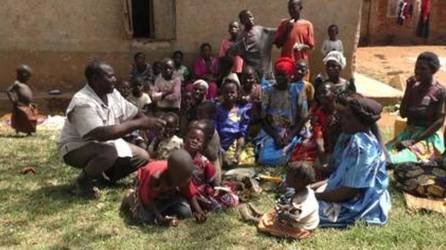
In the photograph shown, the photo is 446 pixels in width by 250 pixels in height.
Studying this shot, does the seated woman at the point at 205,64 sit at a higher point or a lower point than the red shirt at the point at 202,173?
higher

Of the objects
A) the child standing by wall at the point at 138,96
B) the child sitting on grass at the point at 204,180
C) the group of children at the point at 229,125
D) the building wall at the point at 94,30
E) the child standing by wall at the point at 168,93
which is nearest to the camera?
the group of children at the point at 229,125

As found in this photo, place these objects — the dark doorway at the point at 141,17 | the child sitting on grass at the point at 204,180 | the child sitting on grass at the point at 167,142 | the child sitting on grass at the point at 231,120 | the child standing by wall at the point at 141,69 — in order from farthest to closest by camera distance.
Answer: the dark doorway at the point at 141,17
the child standing by wall at the point at 141,69
the child sitting on grass at the point at 231,120
the child sitting on grass at the point at 167,142
the child sitting on grass at the point at 204,180

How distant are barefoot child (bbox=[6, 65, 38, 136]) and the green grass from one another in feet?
7.72

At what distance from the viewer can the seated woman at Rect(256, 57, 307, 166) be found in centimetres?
611

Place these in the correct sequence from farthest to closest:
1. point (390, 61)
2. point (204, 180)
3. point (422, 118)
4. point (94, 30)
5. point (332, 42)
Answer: point (390, 61) → point (94, 30) → point (332, 42) → point (422, 118) → point (204, 180)

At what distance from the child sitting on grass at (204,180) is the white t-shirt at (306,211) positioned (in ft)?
2.61

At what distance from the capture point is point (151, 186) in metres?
4.38

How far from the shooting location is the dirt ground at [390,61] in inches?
483

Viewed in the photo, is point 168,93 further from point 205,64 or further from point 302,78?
point 302,78

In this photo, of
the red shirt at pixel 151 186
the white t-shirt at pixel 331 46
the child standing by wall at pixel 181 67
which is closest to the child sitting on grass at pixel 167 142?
the red shirt at pixel 151 186

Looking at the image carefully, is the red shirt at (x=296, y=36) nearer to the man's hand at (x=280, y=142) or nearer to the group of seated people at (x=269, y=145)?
the group of seated people at (x=269, y=145)

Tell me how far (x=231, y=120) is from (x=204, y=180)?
1.48 m

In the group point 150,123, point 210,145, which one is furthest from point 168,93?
point 150,123

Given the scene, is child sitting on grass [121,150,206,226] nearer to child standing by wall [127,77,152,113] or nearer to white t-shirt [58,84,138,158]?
white t-shirt [58,84,138,158]
